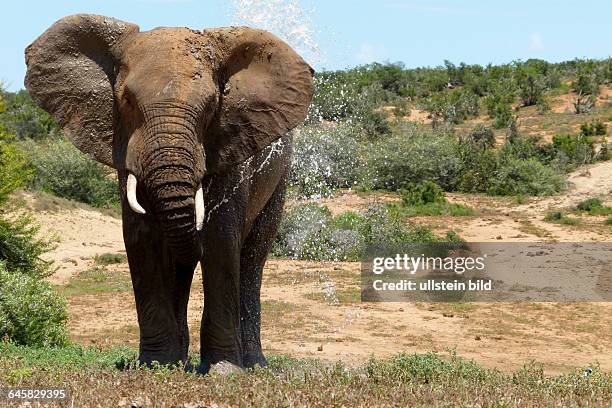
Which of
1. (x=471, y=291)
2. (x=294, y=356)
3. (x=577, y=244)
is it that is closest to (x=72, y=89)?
(x=294, y=356)

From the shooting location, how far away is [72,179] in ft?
83.4

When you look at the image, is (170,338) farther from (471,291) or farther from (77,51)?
(471,291)

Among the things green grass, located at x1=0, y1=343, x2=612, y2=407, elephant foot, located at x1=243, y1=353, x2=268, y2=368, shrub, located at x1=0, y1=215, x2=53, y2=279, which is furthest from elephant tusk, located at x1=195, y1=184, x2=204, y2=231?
shrub, located at x1=0, y1=215, x2=53, y2=279

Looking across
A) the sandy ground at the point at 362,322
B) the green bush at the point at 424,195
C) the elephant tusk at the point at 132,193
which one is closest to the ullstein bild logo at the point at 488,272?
the sandy ground at the point at 362,322

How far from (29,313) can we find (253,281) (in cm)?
270

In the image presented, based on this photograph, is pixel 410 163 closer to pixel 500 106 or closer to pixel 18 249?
pixel 500 106

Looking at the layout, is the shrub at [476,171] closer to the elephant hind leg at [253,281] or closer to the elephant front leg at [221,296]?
the elephant hind leg at [253,281]

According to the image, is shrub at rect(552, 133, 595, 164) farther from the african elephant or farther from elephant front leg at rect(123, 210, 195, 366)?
elephant front leg at rect(123, 210, 195, 366)

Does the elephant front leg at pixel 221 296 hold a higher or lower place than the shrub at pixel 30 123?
lower

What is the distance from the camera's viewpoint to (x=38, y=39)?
6.18 meters

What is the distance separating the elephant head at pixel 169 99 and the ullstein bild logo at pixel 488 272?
326 inches

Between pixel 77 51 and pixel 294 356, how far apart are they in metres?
4.97

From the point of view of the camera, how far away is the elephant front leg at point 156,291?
238 inches

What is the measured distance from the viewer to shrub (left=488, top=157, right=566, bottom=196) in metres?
26.2
